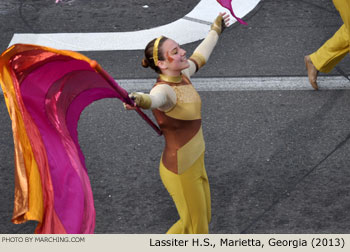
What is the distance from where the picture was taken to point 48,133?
19.4 ft

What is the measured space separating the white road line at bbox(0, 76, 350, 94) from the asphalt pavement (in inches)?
3.6

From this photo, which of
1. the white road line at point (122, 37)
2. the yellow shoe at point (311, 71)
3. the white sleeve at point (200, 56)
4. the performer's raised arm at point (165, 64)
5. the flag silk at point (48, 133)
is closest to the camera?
the flag silk at point (48, 133)

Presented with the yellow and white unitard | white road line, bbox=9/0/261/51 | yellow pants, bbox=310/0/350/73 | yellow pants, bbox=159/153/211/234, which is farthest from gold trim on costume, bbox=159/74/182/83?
white road line, bbox=9/0/261/51

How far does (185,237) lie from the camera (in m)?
6.25

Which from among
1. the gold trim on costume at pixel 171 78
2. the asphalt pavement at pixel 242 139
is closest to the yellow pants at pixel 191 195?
the asphalt pavement at pixel 242 139

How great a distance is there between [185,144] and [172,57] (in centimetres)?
73

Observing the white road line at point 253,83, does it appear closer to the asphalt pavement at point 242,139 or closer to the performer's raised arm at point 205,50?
the asphalt pavement at point 242,139

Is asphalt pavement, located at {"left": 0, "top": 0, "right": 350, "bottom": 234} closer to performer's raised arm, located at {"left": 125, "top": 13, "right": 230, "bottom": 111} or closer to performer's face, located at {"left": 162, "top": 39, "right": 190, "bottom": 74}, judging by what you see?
performer's raised arm, located at {"left": 125, "top": 13, "right": 230, "bottom": 111}

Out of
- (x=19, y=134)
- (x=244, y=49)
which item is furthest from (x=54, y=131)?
(x=244, y=49)

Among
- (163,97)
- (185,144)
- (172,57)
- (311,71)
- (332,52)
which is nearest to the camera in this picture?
(163,97)

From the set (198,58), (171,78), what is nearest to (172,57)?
(171,78)

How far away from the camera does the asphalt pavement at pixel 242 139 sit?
7039mm

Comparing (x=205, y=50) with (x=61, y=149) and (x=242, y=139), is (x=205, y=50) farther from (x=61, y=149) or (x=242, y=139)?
(x=242, y=139)

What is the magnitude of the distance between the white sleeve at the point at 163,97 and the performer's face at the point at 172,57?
16 centimetres
